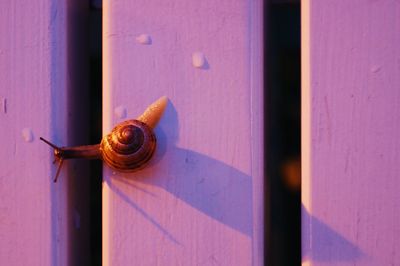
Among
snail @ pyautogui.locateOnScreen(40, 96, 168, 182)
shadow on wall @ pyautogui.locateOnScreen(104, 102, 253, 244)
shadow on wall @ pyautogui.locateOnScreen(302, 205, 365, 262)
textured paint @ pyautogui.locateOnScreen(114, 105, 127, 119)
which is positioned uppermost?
textured paint @ pyautogui.locateOnScreen(114, 105, 127, 119)

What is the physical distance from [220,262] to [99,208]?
0.26 metres

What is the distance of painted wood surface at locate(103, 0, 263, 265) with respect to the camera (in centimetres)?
56

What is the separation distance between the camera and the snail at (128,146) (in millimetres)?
540

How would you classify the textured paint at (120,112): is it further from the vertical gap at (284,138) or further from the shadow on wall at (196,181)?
the vertical gap at (284,138)

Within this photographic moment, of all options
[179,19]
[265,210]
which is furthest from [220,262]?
[179,19]

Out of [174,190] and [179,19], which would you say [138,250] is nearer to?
[174,190]

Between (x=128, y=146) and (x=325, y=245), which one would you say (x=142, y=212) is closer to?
(x=128, y=146)

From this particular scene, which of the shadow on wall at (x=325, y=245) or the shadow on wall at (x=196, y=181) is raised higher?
the shadow on wall at (x=196, y=181)

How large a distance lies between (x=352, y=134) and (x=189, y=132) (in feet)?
0.78

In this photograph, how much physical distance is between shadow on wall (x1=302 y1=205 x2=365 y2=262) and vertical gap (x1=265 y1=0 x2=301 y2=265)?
0.08 meters

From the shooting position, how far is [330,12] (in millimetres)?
551


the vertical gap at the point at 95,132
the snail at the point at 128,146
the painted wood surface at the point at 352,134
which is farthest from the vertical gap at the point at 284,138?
the vertical gap at the point at 95,132
